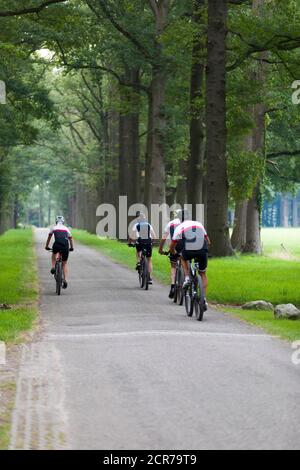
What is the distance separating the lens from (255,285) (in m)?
22.1

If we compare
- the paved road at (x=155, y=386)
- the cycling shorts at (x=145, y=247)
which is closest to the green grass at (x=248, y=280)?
the cycling shorts at (x=145, y=247)

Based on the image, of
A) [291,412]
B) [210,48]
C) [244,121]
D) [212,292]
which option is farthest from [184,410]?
[244,121]

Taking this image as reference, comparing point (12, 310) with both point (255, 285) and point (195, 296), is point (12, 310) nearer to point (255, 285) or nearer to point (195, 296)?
point (195, 296)

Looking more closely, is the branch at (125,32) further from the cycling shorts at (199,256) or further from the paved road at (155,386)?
the paved road at (155,386)

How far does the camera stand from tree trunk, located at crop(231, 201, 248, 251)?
3853cm

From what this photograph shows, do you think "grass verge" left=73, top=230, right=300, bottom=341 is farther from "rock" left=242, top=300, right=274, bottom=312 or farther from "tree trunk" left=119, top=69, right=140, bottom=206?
"tree trunk" left=119, top=69, right=140, bottom=206

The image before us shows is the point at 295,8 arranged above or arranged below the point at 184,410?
above

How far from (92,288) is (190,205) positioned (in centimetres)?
1317

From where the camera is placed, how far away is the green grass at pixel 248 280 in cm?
2019

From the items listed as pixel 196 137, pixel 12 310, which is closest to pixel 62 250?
pixel 12 310

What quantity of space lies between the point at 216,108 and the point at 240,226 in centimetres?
1064

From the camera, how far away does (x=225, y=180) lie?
29109 millimetres

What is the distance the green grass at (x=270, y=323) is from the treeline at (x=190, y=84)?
31.6 feet
